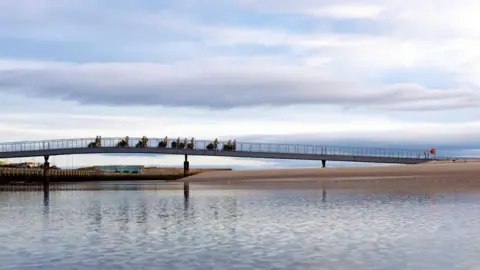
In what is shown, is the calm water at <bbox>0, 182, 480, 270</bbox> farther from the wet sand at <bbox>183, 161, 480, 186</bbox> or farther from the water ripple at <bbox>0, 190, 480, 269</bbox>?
the wet sand at <bbox>183, 161, 480, 186</bbox>

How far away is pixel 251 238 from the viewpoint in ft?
62.6

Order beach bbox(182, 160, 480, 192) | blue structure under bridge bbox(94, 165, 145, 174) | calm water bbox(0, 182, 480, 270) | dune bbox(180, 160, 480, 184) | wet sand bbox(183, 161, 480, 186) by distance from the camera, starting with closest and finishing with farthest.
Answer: calm water bbox(0, 182, 480, 270) < beach bbox(182, 160, 480, 192) < wet sand bbox(183, 161, 480, 186) < dune bbox(180, 160, 480, 184) < blue structure under bridge bbox(94, 165, 145, 174)

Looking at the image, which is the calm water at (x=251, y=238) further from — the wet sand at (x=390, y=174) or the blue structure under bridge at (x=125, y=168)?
the blue structure under bridge at (x=125, y=168)

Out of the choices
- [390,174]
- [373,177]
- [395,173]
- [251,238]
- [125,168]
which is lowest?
[125,168]

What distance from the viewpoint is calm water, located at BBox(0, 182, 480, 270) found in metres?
14.9

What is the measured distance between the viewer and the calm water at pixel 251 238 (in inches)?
586

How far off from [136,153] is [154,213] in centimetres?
8606

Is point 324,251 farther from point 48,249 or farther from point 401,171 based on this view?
point 401,171

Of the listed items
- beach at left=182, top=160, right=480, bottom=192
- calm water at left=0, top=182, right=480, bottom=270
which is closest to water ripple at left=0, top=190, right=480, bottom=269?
calm water at left=0, top=182, right=480, bottom=270

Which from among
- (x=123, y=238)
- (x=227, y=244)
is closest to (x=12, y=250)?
(x=123, y=238)

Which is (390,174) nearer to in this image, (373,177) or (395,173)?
(395,173)

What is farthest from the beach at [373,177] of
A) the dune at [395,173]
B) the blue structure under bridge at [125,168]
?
the blue structure under bridge at [125,168]

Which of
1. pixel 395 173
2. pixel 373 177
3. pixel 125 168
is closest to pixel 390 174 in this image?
pixel 395 173

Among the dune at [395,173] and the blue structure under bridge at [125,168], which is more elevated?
the dune at [395,173]
